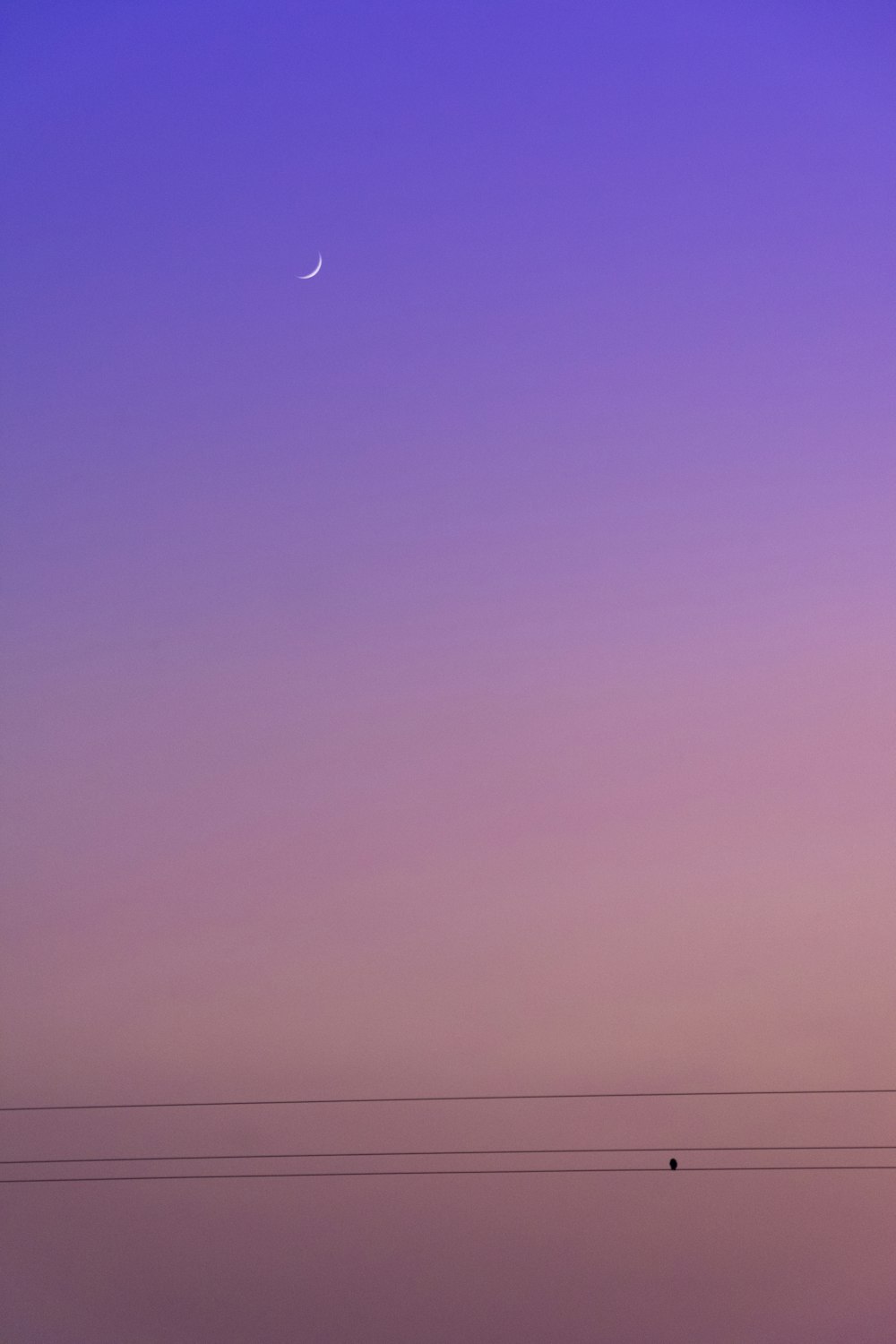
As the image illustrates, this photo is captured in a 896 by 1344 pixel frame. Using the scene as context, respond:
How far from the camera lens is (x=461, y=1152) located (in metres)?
5.05

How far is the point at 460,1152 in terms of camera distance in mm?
5051

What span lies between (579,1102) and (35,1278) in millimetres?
2157

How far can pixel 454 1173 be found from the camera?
505cm

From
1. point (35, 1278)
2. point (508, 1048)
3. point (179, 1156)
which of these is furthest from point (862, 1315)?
point (35, 1278)

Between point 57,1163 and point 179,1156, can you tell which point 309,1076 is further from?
point 57,1163

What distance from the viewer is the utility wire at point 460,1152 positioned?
16.3ft

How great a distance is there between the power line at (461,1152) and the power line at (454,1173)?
0.05m

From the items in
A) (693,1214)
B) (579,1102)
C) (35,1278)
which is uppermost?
(579,1102)

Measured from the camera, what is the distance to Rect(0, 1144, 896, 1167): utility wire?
4.96 m

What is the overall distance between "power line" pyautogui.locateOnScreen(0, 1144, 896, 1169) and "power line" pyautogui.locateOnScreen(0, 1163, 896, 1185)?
0.17ft

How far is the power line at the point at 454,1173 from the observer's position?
495 centimetres

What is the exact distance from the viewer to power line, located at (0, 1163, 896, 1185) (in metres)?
4.95

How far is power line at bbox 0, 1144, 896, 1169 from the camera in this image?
496 cm

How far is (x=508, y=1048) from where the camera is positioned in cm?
506
